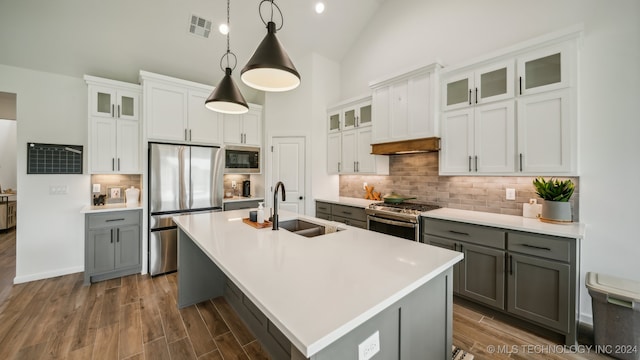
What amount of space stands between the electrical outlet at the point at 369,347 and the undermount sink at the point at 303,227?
1.31 meters

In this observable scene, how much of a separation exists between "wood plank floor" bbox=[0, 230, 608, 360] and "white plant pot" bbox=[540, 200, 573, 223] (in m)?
1.03

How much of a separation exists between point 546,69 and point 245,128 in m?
4.13

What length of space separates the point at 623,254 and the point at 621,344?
73 cm

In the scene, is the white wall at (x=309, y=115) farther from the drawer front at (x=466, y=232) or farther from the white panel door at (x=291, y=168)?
the drawer front at (x=466, y=232)

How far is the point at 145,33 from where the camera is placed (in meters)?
3.43

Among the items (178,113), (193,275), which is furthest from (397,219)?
(178,113)

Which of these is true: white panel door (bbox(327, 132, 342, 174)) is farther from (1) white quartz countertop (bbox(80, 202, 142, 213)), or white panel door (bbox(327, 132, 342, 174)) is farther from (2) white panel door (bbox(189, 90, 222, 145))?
(1) white quartz countertop (bbox(80, 202, 142, 213))

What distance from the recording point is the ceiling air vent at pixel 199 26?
3483 millimetres

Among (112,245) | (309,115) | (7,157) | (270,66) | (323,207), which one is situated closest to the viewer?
(270,66)

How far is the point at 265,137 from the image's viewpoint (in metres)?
4.68

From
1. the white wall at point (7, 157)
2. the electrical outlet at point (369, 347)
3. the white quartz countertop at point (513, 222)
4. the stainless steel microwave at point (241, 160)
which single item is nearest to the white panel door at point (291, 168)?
the stainless steel microwave at point (241, 160)

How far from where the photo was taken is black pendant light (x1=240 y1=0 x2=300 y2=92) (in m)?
1.65

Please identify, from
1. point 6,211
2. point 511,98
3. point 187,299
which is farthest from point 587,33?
point 6,211

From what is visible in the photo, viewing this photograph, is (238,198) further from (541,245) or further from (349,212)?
(541,245)
